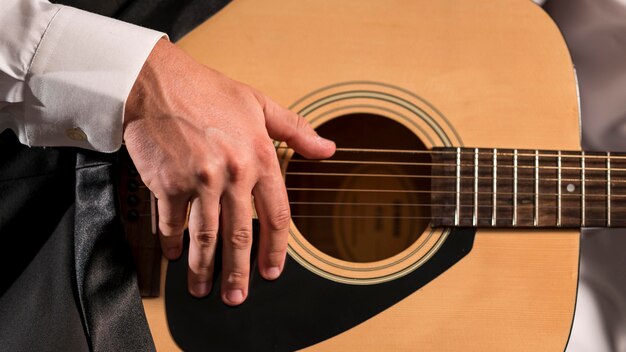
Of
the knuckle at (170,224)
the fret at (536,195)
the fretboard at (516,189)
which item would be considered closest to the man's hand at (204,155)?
the knuckle at (170,224)

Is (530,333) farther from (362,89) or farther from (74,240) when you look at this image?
(74,240)

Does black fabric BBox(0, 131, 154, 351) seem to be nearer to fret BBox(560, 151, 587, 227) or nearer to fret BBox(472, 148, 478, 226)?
fret BBox(472, 148, 478, 226)

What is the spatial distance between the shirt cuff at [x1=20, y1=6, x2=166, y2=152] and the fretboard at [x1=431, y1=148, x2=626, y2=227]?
16.6 inches

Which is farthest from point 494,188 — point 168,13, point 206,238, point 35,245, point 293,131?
point 35,245

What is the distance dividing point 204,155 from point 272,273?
0.20 metres

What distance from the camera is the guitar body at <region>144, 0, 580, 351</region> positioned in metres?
0.82

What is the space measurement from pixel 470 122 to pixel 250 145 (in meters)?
0.34

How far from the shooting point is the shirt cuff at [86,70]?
0.69m

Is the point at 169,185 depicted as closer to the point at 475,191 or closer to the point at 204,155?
the point at 204,155

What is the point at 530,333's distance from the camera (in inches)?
33.7

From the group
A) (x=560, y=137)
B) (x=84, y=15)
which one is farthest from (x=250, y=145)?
(x=560, y=137)

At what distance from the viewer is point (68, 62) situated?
688 mm

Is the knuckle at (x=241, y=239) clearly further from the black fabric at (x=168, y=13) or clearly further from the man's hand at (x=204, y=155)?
the black fabric at (x=168, y=13)

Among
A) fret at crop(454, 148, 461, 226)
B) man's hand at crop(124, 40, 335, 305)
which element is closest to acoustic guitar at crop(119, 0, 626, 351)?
fret at crop(454, 148, 461, 226)
